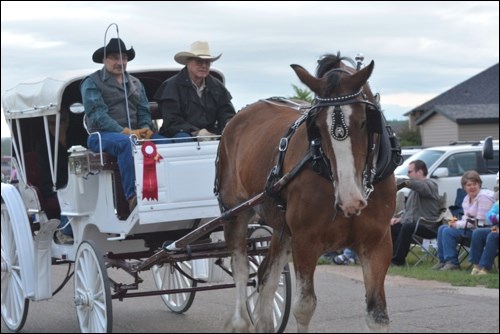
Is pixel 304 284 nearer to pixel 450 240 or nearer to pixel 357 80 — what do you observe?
pixel 357 80

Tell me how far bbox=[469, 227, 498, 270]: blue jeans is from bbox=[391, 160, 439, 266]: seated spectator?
1.21 metres

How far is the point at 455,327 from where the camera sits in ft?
25.7

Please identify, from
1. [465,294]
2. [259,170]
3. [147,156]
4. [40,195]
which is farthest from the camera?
[465,294]

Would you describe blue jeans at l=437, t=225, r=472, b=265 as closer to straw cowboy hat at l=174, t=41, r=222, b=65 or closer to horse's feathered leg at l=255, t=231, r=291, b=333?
straw cowboy hat at l=174, t=41, r=222, b=65

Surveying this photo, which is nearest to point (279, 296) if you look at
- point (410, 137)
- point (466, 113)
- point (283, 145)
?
point (283, 145)

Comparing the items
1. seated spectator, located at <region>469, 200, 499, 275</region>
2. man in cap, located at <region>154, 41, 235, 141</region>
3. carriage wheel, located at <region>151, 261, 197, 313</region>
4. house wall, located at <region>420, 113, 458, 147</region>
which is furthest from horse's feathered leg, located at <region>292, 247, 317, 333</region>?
house wall, located at <region>420, 113, 458, 147</region>

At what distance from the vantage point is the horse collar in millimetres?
5133

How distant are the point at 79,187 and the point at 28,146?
1695 millimetres

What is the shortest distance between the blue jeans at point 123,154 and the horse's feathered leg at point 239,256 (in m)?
0.86

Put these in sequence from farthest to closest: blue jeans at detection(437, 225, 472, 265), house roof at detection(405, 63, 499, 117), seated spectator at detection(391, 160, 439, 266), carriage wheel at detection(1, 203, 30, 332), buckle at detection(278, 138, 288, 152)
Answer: house roof at detection(405, 63, 499, 117) → seated spectator at detection(391, 160, 439, 266) → blue jeans at detection(437, 225, 472, 265) → carriage wheel at detection(1, 203, 30, 332) → buckle at detection(278, 138, 288, 152)

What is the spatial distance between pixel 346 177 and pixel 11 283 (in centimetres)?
468

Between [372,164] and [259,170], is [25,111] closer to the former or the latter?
[259,170]

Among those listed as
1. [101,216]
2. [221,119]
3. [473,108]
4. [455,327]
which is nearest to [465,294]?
[455,327]

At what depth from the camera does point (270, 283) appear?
6.70m
